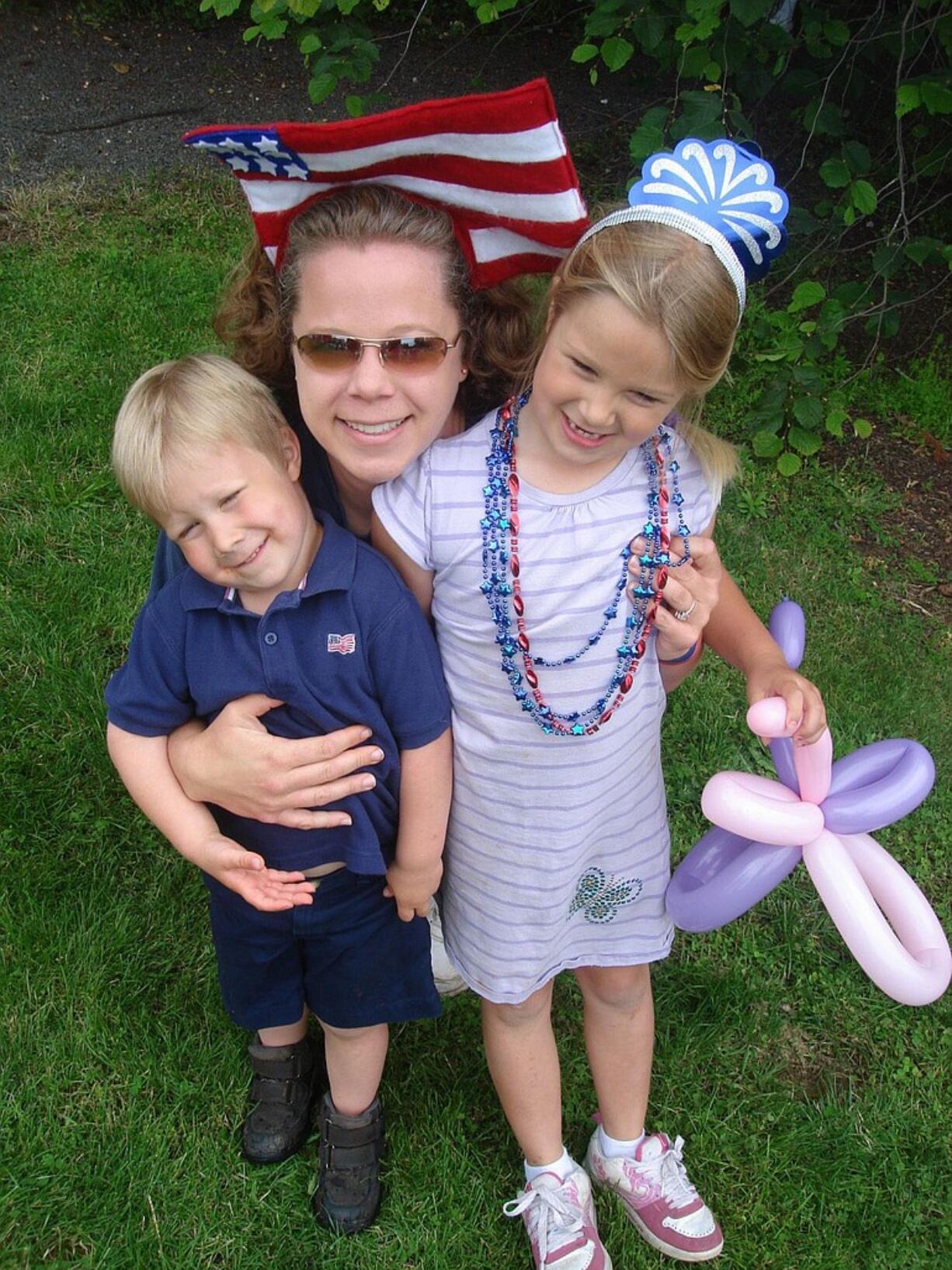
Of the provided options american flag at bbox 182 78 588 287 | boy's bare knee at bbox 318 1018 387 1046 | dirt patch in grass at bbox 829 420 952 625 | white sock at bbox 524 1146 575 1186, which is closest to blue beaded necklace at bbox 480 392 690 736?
american flag at bbox 182 78 588 287

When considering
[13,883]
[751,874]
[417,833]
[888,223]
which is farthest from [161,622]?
[888,223]

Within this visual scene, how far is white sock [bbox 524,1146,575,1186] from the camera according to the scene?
212 centimetres

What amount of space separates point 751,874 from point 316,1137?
1133 millimetres

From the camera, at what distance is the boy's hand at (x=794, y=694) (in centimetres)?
169

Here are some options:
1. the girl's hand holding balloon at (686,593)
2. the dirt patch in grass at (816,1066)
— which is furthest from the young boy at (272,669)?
the dirt patch in grass at (816,1066)

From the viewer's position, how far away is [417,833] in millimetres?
1799

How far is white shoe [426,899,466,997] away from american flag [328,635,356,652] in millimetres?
918

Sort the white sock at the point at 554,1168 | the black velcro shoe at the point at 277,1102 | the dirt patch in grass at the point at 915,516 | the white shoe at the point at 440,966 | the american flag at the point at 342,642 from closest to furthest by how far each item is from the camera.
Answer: the american flag at the point at 342,642, the white sock at the point at 554,1168, the black velcro shoe at the point at 277,1102, the white shoe at the point at 440,966, the dirt patch in grass at the point at 915,516

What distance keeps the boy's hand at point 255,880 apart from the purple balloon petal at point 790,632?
88 centimetres

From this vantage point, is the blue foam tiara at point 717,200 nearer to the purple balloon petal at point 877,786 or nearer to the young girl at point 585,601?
the young girl at point 585,601

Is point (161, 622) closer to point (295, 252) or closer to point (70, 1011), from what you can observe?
point (295, 252)

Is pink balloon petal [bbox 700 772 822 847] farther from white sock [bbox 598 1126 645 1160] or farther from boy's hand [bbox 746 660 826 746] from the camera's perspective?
white sock [bbox 598 1126 645 1160]

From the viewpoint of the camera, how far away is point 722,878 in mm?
1794

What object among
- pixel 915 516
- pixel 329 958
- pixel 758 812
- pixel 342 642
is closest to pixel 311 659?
pixel 342 642
